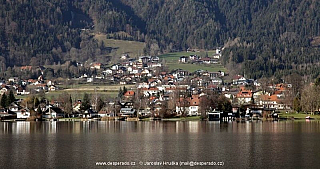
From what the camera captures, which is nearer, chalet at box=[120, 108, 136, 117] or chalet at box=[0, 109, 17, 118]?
chalet at box=[120, 108, 136, 117]

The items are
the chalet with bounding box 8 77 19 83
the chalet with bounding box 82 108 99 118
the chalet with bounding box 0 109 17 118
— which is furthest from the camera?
the chalet with bounding box 8 77 19 83

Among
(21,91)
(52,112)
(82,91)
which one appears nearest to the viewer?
(52,112)

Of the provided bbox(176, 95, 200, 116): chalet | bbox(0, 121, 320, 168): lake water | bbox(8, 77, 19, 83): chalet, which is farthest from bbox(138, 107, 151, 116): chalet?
bbox(8, 77, 19, 83): chalet

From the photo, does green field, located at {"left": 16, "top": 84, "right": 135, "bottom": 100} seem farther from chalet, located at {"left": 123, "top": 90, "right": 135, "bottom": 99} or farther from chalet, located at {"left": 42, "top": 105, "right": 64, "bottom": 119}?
chalet, located at {"left": 42, "top": 105, "right": 64, "bottom": 119}

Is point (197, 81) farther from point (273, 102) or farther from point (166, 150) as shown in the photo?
point (166, 150)

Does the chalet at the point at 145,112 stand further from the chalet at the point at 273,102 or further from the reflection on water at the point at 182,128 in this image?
the reflection on water at the point at 182,128

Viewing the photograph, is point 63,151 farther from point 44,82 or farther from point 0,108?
point 44,82

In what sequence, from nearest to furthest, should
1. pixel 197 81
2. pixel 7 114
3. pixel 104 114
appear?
pixel 104 114 < pixel 7 114 < pixel 197 81

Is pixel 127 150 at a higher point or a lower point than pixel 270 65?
lower

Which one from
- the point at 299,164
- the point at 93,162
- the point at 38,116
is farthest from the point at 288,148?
the point at 38,116

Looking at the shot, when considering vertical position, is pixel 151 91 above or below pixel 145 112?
above

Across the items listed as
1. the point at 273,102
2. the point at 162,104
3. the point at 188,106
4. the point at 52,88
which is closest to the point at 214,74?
the point at 52,88
